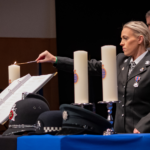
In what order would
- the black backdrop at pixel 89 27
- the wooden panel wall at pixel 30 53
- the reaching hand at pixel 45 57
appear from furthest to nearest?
the wooden panel wall at pixel 30 53, the black backdrop at pixel 89 27, the reaching hand at pixel 45 57

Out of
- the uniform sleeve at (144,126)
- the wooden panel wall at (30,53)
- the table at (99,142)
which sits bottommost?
the table at (99,142)

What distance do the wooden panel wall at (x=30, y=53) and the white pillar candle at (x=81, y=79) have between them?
3388 millimetres

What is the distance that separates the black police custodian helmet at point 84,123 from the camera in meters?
0.84

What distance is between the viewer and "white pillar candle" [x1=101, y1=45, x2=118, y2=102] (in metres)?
0.90

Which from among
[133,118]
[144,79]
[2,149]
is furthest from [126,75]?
[2,149]

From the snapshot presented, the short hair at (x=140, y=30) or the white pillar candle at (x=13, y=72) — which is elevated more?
the short hair at (x=140, y=30)

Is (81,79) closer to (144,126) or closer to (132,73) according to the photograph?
(144,126)

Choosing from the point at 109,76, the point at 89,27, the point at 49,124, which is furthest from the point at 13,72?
the point at 89,27

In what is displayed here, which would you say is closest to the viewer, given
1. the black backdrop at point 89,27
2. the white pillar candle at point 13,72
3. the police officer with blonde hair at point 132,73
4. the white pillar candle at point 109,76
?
the white pillar candle at point 109,76

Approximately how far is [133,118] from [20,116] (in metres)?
0.59

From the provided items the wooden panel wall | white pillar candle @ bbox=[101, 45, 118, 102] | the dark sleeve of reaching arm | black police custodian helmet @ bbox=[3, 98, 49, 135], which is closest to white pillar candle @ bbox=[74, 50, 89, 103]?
white pillar candle @ bbox=[101, 45, 118, 102]

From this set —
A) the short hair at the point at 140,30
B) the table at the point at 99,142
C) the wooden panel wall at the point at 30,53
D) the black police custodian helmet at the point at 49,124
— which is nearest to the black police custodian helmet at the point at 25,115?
the black police custodian helmet at the point at 49,124

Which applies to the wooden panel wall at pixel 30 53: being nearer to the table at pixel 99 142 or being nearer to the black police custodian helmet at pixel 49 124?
the black police custodian helmet at pixel 49 124

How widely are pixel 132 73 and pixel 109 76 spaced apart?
0.59 m
